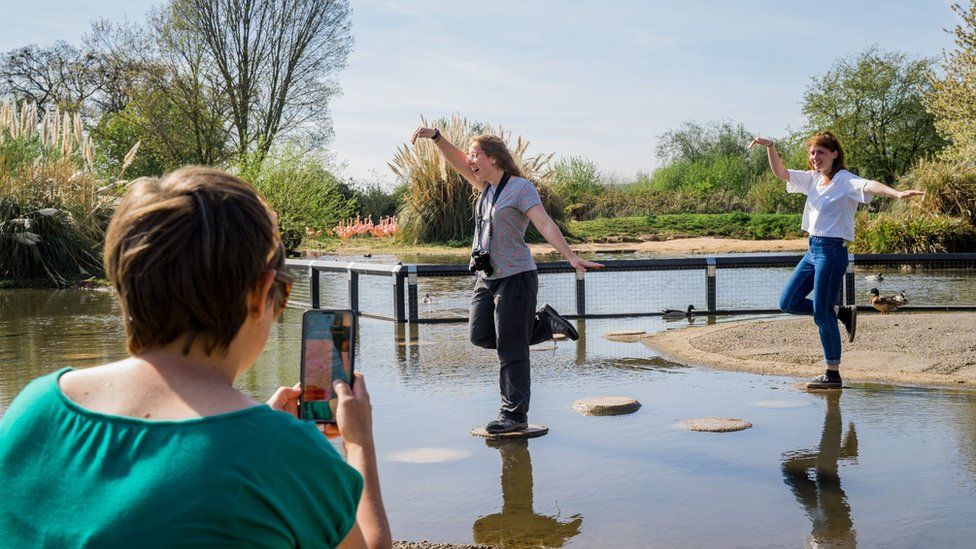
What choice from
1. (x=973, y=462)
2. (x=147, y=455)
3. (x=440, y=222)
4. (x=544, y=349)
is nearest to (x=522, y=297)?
(x=973, y=462)

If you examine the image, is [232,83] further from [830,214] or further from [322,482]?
[322,482]

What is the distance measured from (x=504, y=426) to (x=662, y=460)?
3.24 feet

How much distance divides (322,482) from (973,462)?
4275 millimetres

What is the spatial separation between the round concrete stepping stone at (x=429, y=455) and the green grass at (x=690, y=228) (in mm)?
26228

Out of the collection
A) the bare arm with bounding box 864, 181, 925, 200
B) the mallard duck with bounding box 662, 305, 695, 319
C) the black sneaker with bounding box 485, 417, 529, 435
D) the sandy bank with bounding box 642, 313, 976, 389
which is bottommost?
the black sneaker with bounding box 485, 417, 529, 435

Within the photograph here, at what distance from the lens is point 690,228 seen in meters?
34.7

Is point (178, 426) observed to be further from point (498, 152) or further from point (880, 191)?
point (880, 191)

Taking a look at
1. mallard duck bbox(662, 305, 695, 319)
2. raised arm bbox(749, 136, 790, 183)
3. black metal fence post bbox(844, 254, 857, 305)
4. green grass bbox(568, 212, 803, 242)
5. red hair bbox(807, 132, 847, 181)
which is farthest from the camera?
green grass bbox(568, 212, 803, 242)

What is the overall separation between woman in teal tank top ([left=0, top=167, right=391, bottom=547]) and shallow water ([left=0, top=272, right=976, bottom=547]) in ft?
8.31

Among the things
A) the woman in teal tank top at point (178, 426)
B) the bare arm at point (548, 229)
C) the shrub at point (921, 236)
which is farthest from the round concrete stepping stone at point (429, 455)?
the shrub at point (921, 236)

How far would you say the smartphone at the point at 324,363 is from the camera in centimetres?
199

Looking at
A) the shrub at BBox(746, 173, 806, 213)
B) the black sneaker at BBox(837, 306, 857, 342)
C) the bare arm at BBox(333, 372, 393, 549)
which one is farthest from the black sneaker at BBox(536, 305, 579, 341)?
the shrub at BBox(746, 173, 806, 213)

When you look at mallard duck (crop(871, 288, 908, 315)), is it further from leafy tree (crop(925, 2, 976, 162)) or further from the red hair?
leafy tree (crop(925, 2, 976, 162))

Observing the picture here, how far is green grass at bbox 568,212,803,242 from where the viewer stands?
32906 mm
